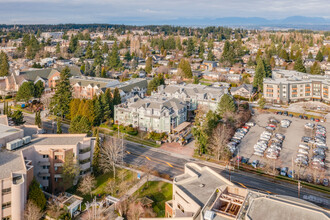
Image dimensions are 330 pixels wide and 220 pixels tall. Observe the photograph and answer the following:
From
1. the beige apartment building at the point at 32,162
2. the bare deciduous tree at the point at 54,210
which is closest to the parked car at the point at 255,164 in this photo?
the beige apartment building at the point at 32,162

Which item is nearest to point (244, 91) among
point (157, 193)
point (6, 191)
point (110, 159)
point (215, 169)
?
point (215, 169)

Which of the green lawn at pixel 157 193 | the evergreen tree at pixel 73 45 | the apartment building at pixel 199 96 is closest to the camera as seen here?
the green lawn at pixel 157 193

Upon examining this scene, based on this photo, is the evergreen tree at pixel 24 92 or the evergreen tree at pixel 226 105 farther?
the evergreen tree at pixel 24 92

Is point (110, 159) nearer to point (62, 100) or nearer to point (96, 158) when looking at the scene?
point (96, 158)

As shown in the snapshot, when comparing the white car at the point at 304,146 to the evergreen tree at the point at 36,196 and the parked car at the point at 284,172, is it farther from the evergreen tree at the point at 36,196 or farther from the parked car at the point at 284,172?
the evergreen tree at the point at 36,196

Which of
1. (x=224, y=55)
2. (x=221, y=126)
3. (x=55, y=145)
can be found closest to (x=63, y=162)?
(x=55, y=145)

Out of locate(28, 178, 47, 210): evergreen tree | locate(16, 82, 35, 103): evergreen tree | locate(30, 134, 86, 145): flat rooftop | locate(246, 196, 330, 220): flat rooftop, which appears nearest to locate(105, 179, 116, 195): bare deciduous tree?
locate(30, 134, 86, 145): flat rooftop

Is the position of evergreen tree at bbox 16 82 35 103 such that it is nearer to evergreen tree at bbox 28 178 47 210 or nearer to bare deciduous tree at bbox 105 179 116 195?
bare deciduous tree at bbox 105 179 116 195
